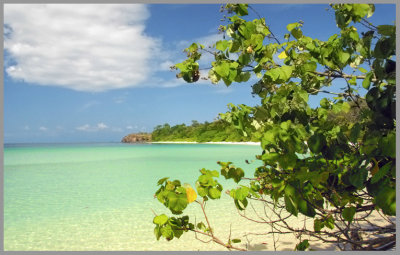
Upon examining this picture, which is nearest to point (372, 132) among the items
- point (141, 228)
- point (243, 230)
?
point (243, 230)

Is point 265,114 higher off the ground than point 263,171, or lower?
higher

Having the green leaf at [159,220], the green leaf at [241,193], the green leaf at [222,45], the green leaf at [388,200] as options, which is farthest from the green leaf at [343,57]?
the green leaf at [159,220]

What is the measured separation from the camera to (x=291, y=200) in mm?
1468

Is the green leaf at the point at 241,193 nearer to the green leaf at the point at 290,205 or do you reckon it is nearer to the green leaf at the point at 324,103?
the green leaf at the point at 290,205

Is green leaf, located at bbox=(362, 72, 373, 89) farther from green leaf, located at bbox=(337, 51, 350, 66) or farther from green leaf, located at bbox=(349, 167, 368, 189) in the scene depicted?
green leaf, located at bbox=(349, 167, 368, 189)

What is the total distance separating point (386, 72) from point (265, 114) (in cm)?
57

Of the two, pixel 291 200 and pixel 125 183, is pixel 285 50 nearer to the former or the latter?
pixel 291 200

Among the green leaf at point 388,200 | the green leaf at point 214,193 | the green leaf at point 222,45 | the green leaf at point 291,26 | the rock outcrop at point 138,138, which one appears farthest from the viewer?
the rock outcrop at point 138,138

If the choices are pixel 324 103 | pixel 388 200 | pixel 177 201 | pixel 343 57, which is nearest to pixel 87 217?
pixel 177 201

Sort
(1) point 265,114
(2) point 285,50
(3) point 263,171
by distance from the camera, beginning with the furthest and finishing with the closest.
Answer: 1. (3) point 263,171
2. (2) point 285,50
3. (1) point 265,114

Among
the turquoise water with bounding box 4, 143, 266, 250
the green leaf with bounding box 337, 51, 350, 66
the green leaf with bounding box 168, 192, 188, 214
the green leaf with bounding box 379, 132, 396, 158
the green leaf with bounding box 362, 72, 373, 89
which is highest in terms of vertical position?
the green leaf with bounding box 337, 51, 350, 66

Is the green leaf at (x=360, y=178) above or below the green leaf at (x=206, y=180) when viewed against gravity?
above

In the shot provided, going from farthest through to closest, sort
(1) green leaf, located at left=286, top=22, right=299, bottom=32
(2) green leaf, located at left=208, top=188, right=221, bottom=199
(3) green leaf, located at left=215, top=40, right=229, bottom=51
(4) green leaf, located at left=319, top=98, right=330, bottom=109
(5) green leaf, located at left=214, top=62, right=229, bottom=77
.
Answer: (4) green leaf, located at left=319, top=98, right=330, bottom=109, (1) green leaf, located at left=286, top=22, right=299, bottom=32, (2) green leaf, located at left=208, top=188, right=221, bottom=199, (3) green leaf, located at left=215, top=40, right=229, bottom=51, (5) green leaf, located at left=214, top=62, right=229, bottom=77

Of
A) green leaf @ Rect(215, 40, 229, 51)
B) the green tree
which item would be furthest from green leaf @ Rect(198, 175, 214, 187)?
green leaf @ Rect(215, 40, 229, 51)
